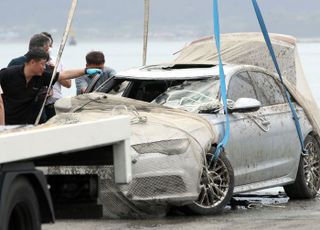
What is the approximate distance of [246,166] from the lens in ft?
46.9

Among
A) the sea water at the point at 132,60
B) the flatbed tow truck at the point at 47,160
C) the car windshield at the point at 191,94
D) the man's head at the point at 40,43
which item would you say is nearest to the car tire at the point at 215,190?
the car windshield at the point at 191,94

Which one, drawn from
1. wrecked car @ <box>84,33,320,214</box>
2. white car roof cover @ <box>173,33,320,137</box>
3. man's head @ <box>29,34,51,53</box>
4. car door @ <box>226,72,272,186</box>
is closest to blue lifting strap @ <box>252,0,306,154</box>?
wrecked car @ <box>84,33,320,214</box>

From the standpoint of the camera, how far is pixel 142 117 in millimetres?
13578

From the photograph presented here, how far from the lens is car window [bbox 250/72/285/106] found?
15.1 meters

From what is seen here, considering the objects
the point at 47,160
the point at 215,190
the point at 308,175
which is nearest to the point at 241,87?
the point at 308,175

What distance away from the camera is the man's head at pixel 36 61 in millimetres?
14086

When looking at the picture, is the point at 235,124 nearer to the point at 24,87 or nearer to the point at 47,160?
the point at 24,87

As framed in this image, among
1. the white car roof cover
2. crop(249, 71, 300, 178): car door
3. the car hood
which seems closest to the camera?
the car hood

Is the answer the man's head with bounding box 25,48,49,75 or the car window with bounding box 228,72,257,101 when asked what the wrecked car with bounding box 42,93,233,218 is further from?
the car window with bounding box 228,72,257,101

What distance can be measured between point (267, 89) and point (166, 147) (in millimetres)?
2513

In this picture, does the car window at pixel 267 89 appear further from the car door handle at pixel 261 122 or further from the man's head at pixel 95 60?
the man's head at pixel 95 60

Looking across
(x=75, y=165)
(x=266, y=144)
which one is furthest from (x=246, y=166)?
(x=75, y=165)

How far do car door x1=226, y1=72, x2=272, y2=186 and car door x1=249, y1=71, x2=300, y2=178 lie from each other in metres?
0.09

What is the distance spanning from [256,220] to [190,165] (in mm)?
858
